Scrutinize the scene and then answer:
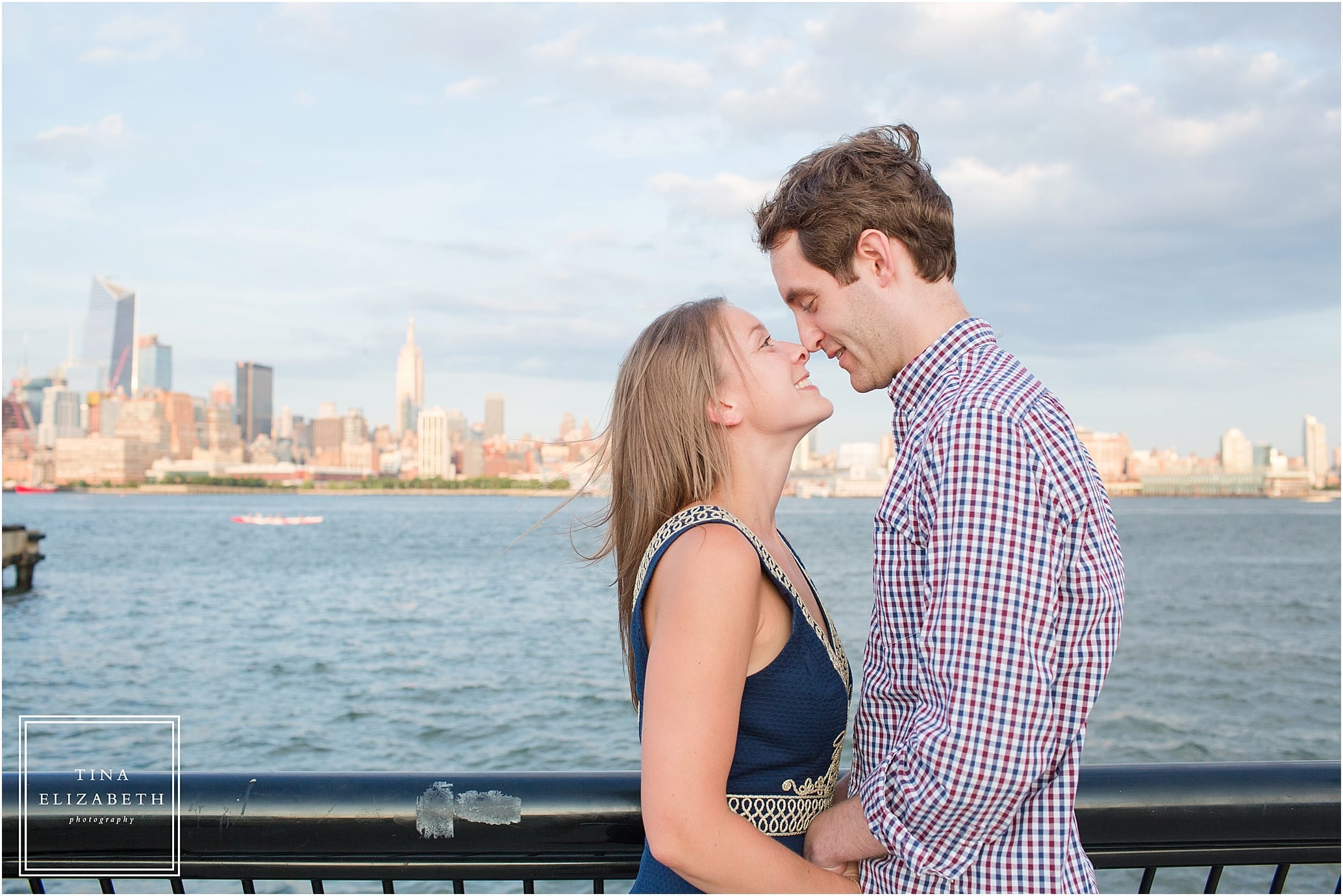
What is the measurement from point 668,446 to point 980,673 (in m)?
0.76

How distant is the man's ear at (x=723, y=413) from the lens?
1966 millimetres

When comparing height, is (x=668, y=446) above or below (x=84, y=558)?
above

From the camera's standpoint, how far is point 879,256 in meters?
1.89

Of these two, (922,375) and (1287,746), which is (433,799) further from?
(1287,746)

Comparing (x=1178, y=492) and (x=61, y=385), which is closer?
(x=61, y=385)

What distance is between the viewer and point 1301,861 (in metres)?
2.29

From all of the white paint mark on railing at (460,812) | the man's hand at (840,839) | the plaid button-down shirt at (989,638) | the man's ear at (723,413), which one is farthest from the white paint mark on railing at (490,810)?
the man's ear at (723,413)

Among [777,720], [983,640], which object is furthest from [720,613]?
[983,640]

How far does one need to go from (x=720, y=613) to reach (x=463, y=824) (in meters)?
0.86

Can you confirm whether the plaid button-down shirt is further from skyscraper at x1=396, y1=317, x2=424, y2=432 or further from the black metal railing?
skyscraper at x1=396, y1=317, x2=424, y2=432

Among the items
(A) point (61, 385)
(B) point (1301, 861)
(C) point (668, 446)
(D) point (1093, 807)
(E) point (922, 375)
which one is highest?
(A) point (61, 385)

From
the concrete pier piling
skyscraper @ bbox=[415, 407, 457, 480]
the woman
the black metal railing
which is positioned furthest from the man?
skyscraper @ bbox=[415, 407, 457, 480]

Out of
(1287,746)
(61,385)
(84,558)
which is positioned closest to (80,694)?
(1287,746)

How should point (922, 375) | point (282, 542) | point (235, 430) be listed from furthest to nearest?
point (235, 430)
point (282, 542)
point (922, 375)
